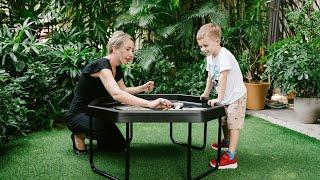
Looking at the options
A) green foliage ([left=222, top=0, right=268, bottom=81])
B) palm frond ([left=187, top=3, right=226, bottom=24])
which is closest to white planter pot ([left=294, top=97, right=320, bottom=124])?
green foliage ([left=222, top=0, right=268, bottom=81])

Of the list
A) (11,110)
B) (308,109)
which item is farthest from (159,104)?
(308,109)

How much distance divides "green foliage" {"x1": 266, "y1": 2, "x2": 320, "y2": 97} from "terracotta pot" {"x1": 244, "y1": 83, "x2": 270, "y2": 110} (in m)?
0.55

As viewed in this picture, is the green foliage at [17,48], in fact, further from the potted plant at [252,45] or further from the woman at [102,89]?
the potted plant at [252,45]

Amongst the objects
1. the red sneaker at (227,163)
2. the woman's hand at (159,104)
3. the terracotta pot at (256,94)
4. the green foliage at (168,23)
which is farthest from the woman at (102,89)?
the terracotta pot at (256,94)

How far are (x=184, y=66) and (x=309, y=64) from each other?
1.95 meters

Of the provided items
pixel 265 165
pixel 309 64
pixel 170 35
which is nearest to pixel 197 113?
pixel 265 165

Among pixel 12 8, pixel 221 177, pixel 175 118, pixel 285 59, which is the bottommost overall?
pixel 221 177

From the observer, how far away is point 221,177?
2846 millimetres

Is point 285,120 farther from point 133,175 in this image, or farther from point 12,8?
point 12,8

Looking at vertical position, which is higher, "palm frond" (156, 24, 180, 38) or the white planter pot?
"palm frond" (156, 24, 180, 38)

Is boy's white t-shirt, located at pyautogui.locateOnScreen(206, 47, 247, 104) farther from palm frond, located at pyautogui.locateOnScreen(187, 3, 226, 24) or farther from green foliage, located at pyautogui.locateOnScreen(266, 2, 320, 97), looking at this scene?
palm frond, located at pyautogui.locateOnScreen(187, 3, 226, 24)

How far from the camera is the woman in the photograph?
2.93 meters

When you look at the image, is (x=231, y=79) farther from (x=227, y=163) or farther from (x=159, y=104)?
(x=159, y=104)

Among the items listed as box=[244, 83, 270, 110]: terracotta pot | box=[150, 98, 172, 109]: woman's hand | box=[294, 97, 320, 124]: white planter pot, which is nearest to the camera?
box=[150, 98, 172, 109]: woman's hand
